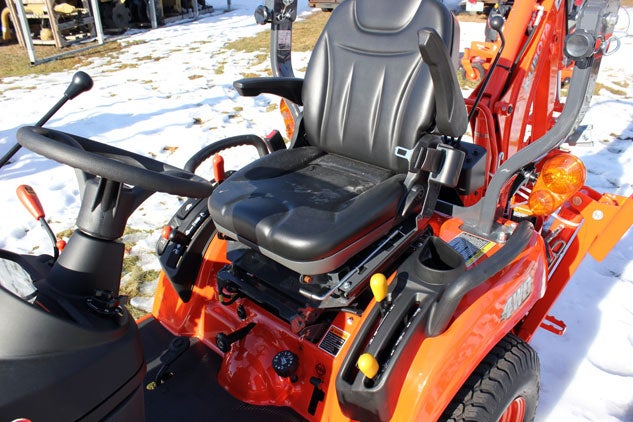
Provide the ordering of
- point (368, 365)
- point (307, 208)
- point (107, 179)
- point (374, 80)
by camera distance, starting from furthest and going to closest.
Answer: point (374, 80) → point (307, 208) → point (368, 365) → point (107, 179)

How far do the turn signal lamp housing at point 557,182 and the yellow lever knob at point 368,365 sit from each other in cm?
103

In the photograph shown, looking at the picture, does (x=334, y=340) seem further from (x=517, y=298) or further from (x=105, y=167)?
(x=105, y=167)

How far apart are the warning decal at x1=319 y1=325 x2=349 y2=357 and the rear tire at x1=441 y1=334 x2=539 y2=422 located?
0.40m

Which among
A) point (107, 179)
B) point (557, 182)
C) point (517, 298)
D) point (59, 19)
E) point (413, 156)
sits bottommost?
point (59, 19)

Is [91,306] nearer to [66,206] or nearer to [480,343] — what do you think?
[480,343]

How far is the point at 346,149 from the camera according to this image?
2102 millimetres

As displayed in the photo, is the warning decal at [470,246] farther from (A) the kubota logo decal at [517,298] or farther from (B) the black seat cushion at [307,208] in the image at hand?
(B) the black seat cushion at [307,208]

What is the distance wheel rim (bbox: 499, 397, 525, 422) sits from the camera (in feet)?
5.56

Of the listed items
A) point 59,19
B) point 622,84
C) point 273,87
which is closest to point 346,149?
point 273,87

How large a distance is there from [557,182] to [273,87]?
1250 mm

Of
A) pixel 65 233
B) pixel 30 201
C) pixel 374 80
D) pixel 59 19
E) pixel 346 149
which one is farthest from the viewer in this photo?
pixel 59 19

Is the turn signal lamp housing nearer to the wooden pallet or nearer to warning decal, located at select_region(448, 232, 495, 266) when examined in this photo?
warning decal, located at select_region(448, 232, 495, 266)

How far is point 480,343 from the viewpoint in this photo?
1450mm

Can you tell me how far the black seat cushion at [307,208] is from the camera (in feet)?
5.01
